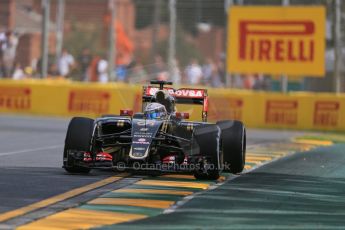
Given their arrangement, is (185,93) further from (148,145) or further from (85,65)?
(85,65)

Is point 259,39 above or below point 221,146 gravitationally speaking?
above

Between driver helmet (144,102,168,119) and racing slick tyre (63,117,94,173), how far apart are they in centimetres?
97

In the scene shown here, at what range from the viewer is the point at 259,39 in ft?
111

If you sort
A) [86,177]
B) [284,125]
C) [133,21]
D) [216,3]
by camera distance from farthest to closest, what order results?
[133,21] → [216,3] → [284,125] → [86,177]

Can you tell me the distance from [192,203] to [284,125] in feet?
69.2

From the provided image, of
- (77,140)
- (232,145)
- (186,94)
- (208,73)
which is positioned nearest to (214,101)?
(208,73)

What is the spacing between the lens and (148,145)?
541 inches

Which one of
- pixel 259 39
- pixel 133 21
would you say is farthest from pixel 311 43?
pixel 133 21

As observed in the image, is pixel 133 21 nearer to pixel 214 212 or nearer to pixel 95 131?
pixel 95 131

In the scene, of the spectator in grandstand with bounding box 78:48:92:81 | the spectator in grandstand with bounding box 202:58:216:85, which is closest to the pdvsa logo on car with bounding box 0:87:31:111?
the spectator in grandstand with bounding box 78:48:92:81

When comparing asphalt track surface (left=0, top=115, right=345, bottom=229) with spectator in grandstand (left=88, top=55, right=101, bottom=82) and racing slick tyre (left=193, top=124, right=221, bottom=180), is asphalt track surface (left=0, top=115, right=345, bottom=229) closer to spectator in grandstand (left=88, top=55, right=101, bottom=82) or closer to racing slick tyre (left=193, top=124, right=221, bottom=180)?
racing slick tyre (left=193, top=124, right=221, bottom=180)

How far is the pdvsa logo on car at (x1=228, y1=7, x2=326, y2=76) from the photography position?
33188 millimetres

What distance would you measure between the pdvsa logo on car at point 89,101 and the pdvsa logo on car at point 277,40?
14.1ft

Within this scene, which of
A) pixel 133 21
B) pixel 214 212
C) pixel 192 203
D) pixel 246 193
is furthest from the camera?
pixel 133 21
